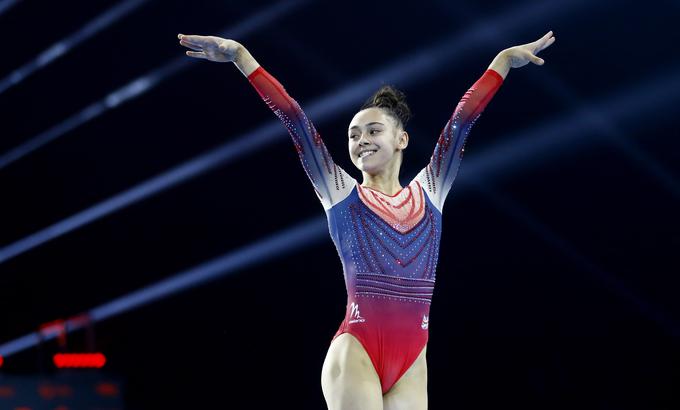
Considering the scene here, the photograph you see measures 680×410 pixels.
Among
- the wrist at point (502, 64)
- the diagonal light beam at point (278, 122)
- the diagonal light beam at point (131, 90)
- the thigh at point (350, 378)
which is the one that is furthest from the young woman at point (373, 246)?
the diagonal light beam at point (131, 90)

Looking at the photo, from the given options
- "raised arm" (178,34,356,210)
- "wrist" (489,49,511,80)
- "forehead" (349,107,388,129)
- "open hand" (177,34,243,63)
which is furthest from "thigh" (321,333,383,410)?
"wrist" (489,49,511,80)

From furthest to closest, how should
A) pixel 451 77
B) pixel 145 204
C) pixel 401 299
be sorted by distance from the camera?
pixel 145 204
pixel 451 77
pixel 401 299

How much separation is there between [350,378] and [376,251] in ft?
1.21

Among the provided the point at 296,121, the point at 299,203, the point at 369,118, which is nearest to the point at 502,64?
the point at 369,118

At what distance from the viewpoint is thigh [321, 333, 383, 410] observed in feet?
7.16

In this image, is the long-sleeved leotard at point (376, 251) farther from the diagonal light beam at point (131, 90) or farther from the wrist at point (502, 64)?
the diagonal light beam at point (131, 90)

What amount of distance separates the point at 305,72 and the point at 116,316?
233 cm

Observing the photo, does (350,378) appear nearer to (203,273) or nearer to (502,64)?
(502,64)

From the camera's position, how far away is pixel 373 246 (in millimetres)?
2406

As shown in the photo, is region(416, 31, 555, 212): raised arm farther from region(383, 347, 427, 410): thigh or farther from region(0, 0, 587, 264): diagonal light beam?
region(0, 0, 587, 264): diagonal light beam

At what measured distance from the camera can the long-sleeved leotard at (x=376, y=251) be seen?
2342 millimetres

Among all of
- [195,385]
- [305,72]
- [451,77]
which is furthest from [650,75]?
[195,385]

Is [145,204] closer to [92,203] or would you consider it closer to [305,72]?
[92,203]

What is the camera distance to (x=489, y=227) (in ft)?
18.0
